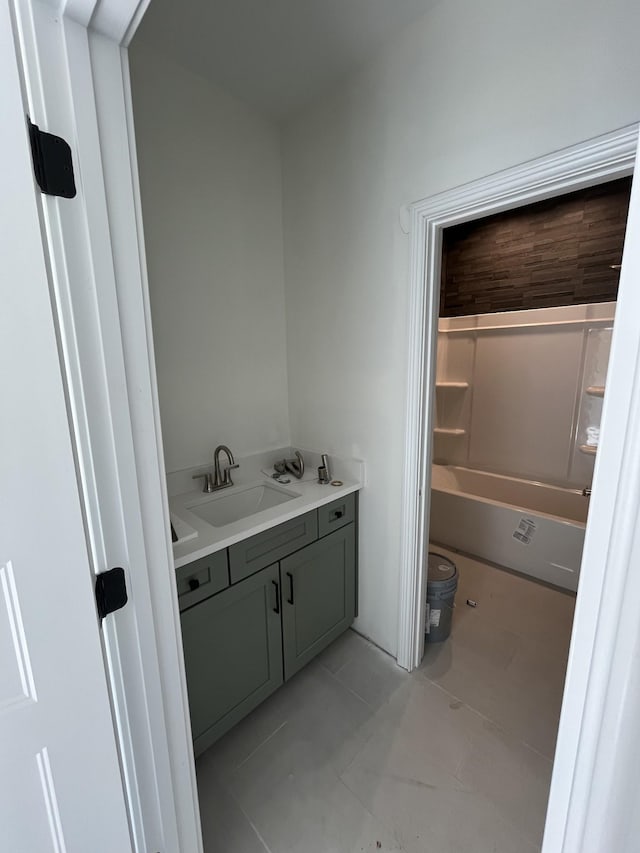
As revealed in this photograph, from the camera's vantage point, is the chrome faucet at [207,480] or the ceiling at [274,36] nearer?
the ceiling at [274,36]

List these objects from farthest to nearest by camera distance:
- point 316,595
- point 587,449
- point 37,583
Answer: point 587,449 → point 316,595 → point 37,583

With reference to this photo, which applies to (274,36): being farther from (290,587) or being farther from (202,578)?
(290,587)

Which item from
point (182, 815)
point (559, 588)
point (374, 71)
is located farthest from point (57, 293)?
point (559, 588)

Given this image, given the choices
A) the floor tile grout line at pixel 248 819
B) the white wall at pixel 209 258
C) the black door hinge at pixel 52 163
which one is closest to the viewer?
the black door hinge at pixel 52 163

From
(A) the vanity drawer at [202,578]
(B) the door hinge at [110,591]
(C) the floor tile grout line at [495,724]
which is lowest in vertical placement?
(C) the floor tile grout line at [495,724]

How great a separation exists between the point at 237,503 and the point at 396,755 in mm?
1247

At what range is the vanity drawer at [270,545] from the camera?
1382 mm

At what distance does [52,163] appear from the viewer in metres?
0.59

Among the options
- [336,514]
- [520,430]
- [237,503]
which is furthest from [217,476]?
[520,430]

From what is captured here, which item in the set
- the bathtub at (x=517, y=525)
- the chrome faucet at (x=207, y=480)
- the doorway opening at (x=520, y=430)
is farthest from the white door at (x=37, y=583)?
the bathtub at (x=517, y=525)

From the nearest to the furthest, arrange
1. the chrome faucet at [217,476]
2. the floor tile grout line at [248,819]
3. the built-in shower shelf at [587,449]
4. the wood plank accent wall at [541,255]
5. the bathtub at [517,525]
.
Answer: the floor tile grout line at [248,819] < the chrome faucet at [217,476] < the bathtub at [517,525] < the wood plank accent wall at [541,255] < the built-in shower shelf at [587,449]

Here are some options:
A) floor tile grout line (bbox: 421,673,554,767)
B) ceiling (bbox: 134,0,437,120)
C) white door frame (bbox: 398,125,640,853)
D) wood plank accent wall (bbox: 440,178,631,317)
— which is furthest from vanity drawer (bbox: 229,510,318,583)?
wood plank accent wall (bbox: 440,178,631,317)

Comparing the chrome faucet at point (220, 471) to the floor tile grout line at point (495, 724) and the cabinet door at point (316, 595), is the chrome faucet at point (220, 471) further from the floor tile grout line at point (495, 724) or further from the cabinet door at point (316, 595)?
the floor tile grout line at point (495, 724)

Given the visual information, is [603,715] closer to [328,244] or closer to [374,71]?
[328,244]
